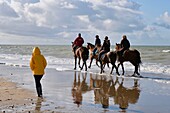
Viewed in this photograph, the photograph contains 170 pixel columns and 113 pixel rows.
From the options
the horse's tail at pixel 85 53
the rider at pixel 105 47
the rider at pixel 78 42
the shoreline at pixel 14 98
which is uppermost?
the rider at pixel 78 42

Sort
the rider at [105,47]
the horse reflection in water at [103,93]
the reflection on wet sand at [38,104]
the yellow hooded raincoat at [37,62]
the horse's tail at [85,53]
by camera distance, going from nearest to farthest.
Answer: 1. the reflection on wet sand at [38,104]
2. the horse reflection in water at [103,93]
3. the yellow hooded raincoat at [37,62]
4. the rider at [105,47]
5. the horse's tail at [85,53]

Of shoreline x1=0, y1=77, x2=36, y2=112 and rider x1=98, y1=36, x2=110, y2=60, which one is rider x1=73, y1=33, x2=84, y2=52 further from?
shoreline x1=0, y1=77, x2=36, y2=112

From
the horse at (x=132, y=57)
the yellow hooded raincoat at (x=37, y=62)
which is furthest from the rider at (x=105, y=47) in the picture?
the yellow hooded raincoat at (x=37, y=62)

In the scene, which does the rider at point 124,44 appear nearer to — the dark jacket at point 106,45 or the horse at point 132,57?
the horse at point 132,57

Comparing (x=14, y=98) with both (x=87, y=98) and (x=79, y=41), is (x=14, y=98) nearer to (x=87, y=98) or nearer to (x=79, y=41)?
(x=87, y=98)

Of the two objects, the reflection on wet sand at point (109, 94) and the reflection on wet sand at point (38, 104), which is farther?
the reflection on wet sand at point (109, 94)

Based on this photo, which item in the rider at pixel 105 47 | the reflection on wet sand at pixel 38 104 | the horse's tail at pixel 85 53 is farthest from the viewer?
the horse's tail at pixel 85 53

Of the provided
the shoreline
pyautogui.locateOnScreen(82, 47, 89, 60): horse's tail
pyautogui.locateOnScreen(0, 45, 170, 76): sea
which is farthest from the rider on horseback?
the shoreline

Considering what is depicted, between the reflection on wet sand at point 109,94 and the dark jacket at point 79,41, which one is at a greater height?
the dark jacket at point 79,41

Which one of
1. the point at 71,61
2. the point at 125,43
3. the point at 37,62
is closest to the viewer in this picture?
the point at 37,62

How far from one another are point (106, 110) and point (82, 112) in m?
0.75

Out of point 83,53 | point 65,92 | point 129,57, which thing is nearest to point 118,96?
point 65,92

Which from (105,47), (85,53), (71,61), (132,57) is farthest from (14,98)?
(71,61)

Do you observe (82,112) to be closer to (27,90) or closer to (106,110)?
(106,110)
